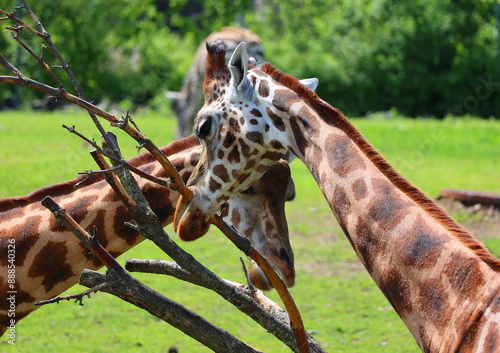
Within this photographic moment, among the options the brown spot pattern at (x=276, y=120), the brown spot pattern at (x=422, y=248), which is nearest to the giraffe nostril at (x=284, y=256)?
the brown spot pattern at (x=276, y=120)

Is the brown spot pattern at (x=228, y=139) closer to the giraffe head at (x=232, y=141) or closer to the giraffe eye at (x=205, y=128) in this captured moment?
the giraffe head at (x=232, y=141)

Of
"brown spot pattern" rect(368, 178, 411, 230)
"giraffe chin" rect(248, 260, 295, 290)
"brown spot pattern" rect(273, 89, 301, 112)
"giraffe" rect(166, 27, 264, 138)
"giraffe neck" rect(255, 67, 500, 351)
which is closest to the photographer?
"giraffe neck" rect(255, 67, 500, 351)

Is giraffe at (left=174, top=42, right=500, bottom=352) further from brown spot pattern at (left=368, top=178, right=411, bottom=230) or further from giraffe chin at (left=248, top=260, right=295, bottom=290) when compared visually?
giraffe chin at (left=248, top=260, right=295, bottom=290)

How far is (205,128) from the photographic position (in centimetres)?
327

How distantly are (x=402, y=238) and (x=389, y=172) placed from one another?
1.09ft

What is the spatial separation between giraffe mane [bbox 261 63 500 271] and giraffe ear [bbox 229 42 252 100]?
0.62 ft

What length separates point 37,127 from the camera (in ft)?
49.6

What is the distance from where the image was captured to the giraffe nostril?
3.80 metres

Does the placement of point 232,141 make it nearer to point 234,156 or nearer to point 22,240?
point 234,156

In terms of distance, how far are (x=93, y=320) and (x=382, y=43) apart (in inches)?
839

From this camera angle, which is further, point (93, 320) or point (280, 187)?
point (93, 320)

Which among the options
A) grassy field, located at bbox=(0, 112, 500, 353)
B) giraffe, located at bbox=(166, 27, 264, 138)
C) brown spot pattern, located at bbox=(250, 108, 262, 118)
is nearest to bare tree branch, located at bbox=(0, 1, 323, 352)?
brown spot pattern, located at bbox=(250, 108, 262, 118)

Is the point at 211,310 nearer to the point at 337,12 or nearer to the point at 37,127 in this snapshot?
the point at 37,127

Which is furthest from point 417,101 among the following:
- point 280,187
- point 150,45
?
point 280,187
